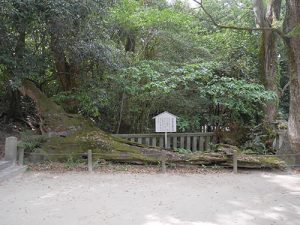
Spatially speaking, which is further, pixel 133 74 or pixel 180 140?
pixel 180 140

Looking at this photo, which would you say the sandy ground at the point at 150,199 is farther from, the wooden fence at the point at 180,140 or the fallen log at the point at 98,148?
the wooden fence at the point at 180,140

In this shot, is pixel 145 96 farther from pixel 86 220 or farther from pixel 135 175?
pixel 86 220

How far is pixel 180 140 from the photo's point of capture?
10.4m

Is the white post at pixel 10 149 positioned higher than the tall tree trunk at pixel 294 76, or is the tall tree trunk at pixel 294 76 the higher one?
the tall tree trunk at pixel 294 76

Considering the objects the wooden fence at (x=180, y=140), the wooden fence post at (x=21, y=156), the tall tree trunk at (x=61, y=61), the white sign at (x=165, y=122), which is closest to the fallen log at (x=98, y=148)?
the wooden fence post at (x=21, y=156)

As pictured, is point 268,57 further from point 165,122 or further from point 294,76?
point 165,122

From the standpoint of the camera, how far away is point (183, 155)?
28.7 ft

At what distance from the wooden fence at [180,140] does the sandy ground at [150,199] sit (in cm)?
239

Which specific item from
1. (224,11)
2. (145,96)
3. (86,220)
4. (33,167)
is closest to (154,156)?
(145,96)

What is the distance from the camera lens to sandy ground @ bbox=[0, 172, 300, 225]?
477cm

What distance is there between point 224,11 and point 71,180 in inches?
452

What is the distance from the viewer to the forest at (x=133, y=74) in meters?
8.40

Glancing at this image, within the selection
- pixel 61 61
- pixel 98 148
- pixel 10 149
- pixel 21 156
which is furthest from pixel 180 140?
pixel 10 149

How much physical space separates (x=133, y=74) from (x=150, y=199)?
433 centimetres
